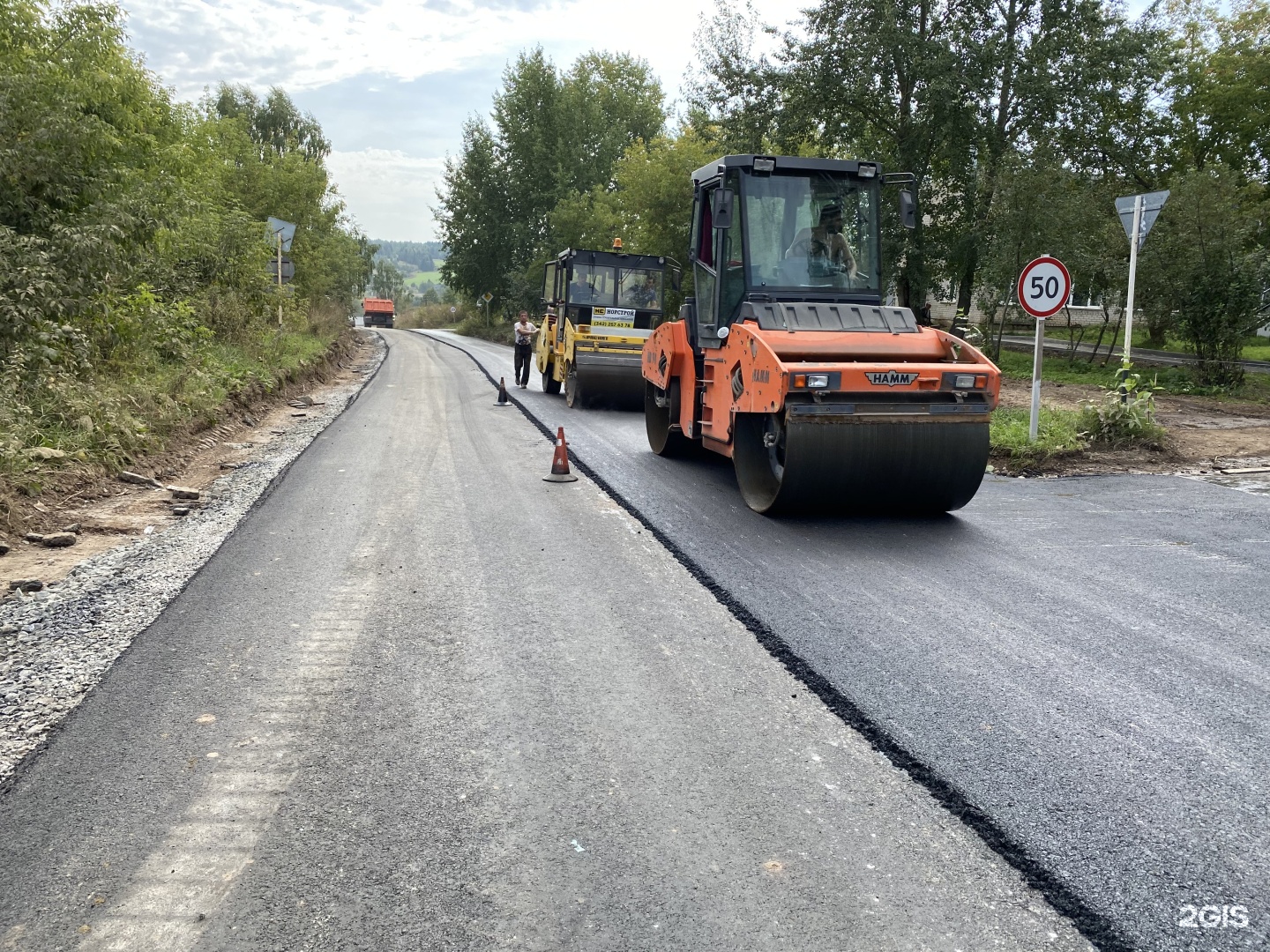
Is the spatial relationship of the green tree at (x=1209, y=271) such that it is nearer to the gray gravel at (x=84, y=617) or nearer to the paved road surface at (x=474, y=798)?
the paved road surface at (x=474, y=798)

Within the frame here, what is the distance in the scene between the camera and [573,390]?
55.8 feet

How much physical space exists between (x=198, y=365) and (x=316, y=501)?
7721mm

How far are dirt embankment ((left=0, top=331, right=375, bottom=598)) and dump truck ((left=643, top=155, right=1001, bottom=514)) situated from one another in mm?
4752

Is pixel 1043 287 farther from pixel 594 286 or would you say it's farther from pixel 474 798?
pixel 474 798

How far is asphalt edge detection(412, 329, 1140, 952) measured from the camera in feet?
8.63

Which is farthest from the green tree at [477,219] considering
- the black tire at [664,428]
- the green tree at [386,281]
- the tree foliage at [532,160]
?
the green tree at [386,281]

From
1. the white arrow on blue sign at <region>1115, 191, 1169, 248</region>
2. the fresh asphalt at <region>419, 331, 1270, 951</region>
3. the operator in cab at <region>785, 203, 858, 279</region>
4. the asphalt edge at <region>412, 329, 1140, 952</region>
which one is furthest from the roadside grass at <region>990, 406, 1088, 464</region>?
the asphalt edge at <region>412, 329, 1140, 952</region>

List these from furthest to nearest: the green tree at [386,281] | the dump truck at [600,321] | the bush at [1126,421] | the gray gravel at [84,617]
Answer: the green tree at [386,281], the dump truck at [600,321], the bush at [1126,421], the gray gravel at [84,617]

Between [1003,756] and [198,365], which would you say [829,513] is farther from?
[198,365]

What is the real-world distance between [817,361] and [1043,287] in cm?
469

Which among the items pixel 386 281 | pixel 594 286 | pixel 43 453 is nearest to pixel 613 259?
pixel 594 286

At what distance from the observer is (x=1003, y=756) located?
11.8 ft

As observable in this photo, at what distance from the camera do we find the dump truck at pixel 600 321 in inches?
643

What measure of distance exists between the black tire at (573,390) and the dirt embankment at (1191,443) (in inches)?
290
